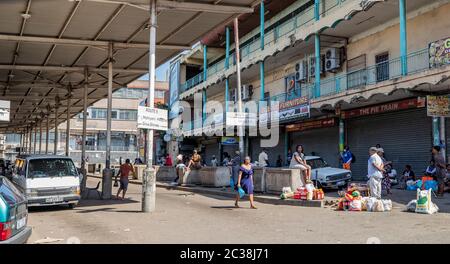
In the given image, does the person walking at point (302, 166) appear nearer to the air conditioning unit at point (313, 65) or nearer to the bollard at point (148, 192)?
the bollard at point (148, 192)

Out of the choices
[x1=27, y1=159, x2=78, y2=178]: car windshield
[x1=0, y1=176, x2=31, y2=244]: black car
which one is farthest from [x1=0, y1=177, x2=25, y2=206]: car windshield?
[x1=27, y1=159, x2=78, y2=178]: car windshield

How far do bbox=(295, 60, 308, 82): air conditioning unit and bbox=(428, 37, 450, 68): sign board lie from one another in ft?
34.0

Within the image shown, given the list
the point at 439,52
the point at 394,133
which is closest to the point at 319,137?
the point at 394,133

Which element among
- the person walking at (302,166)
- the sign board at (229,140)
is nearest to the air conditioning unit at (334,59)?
the person walking at (302,166)

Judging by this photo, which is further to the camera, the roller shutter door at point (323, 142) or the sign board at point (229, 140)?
the sign board at point (229, 140)

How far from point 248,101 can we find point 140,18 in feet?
67.1

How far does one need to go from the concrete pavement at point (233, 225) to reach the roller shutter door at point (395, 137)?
667cm

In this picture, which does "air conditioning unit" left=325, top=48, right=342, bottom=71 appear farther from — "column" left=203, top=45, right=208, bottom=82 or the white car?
"column" left=203, top=45, right=208, bottom=82

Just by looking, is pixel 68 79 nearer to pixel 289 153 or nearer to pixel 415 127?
pixel 289 153

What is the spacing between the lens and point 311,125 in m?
28.4

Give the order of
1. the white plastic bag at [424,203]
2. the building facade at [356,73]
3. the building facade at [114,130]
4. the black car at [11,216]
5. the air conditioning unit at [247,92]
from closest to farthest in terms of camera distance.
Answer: the black car at [11,216]
the white plastic bag at [424,203]
the building facade at [356,73]
the air conditioning unit at [247,92]
the building facade at [114,130]

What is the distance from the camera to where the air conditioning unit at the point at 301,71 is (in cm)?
2868

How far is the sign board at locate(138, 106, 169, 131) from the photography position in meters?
13.5
